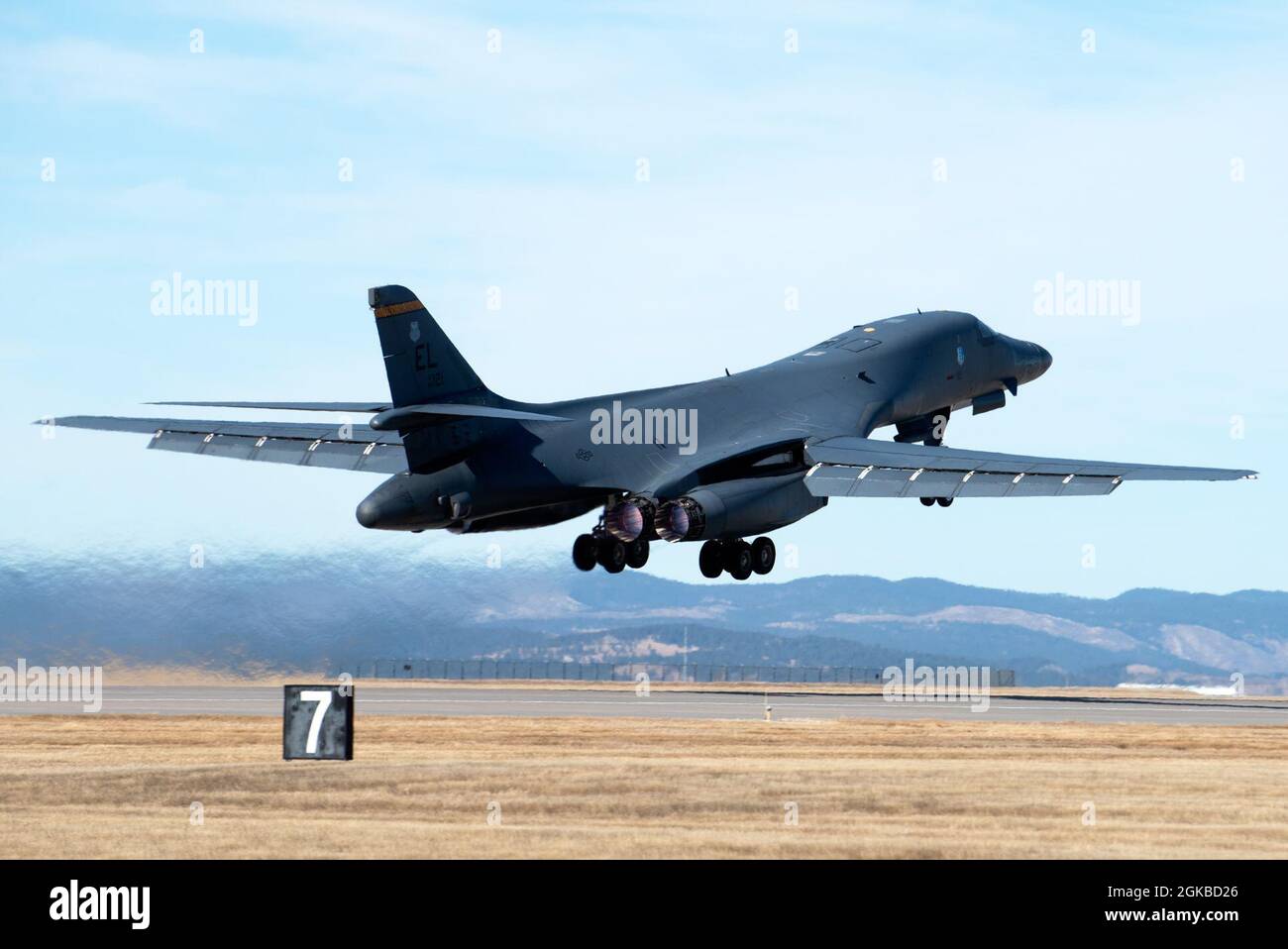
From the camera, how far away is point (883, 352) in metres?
50.4

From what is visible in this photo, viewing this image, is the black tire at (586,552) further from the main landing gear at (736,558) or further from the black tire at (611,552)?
the main landing gear at (736,558)

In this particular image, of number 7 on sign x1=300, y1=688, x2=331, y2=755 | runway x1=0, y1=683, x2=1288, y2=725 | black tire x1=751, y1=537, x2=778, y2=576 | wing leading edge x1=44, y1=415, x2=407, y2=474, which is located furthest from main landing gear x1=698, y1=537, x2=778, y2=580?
number 7 on sign x1=300, y1=688, x2=331, y2=755

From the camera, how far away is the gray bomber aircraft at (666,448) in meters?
40.2

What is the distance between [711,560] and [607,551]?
3276 mm

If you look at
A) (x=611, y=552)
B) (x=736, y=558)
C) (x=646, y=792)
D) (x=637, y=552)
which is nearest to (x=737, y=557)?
(x=736, y=558)

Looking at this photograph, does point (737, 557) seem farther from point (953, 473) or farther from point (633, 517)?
point (953, 473)

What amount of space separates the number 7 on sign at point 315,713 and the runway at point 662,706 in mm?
12376

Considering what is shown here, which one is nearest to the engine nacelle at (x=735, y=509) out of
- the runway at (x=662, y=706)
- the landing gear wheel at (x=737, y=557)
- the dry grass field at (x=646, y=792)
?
the landing gear wheel at (x=737, y=557)

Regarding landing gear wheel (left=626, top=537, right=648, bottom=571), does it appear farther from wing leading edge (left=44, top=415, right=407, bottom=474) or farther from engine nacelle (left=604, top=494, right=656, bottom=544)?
→ wing leading edge (left=44, top=415, right=407, bottom=474)

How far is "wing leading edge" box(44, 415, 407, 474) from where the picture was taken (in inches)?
1847

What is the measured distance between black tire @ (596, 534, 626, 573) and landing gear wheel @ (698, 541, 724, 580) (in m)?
→ 2.64
